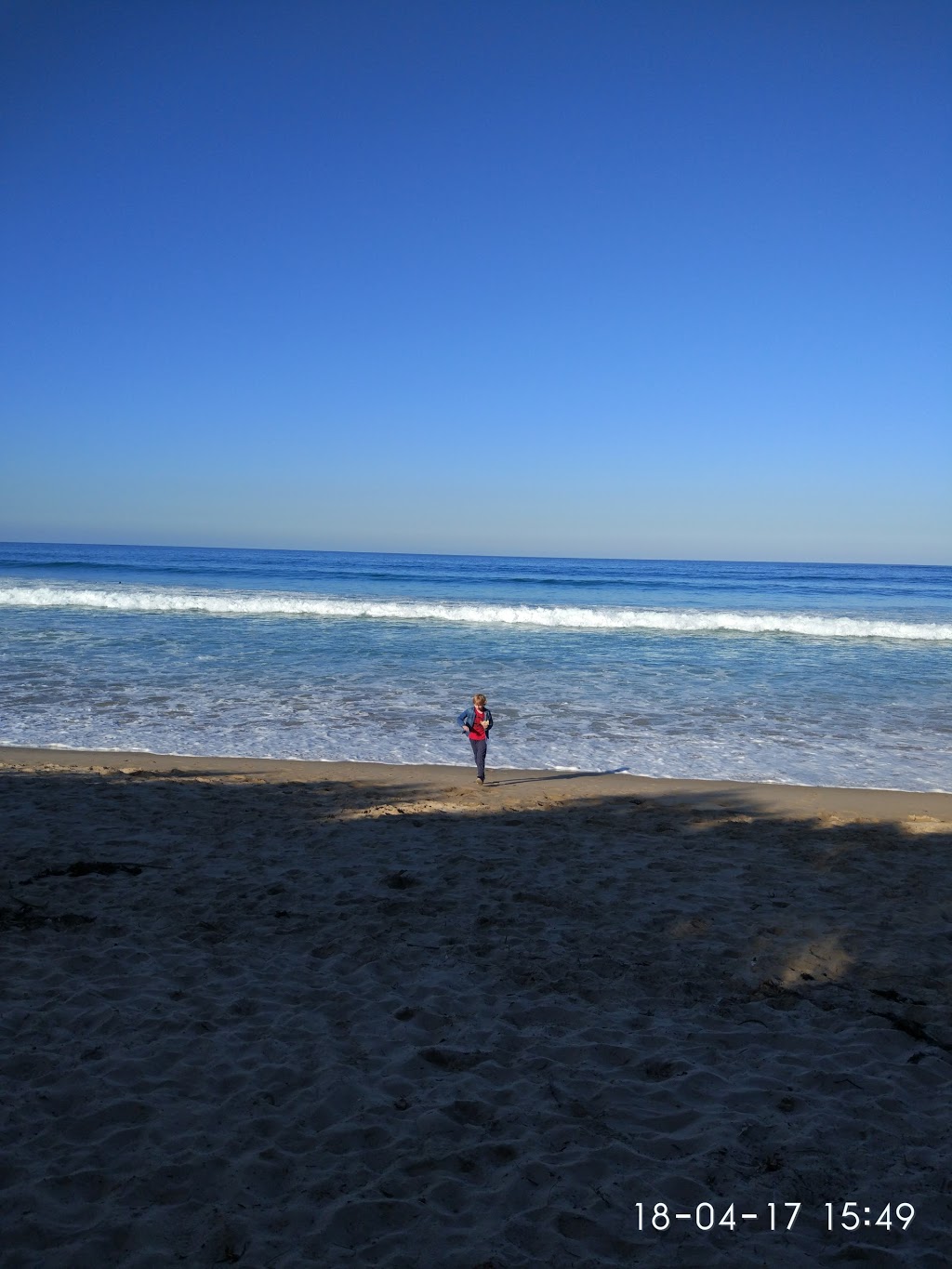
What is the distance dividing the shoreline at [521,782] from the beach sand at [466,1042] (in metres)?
1.06

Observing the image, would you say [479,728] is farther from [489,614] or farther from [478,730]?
[489,614]

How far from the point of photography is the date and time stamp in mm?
3184

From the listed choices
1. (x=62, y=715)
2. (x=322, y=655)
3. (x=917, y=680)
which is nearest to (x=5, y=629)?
(x=322, y=655)

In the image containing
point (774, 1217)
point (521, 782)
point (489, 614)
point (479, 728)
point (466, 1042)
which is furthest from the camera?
point (489, 614)

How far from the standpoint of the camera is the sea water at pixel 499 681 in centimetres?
1155

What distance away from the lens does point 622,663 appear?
20000mm

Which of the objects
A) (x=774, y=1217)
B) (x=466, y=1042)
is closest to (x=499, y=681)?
(x=466, y=1042)

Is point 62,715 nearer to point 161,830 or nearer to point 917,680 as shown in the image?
point 161,830

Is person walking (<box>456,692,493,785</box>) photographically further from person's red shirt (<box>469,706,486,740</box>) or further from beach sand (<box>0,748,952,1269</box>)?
beach sand (<box>0,748,952,1269</box>)

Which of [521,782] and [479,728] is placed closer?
[479,728]

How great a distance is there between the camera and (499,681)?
56.7ft

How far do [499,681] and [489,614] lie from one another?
603 inches

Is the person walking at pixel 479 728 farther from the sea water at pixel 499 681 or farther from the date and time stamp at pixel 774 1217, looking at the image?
the date and time stamp at pixel 774 1217

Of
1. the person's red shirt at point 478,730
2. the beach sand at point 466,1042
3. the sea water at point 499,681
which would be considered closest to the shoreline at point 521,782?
the sea water at point 499,681
